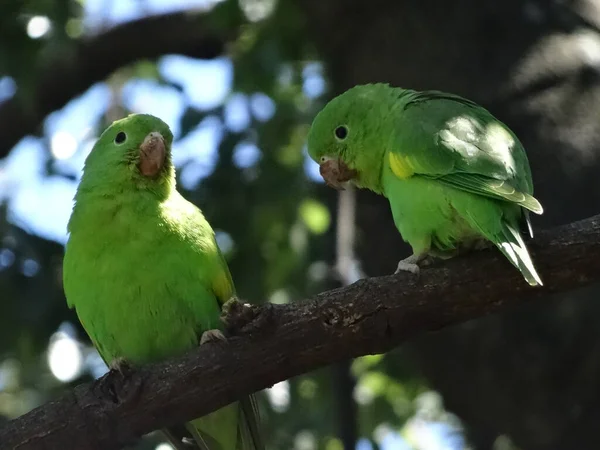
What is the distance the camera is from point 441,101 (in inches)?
126

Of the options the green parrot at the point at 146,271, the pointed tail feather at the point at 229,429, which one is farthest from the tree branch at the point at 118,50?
the pointed tail feather at the point at 229,429

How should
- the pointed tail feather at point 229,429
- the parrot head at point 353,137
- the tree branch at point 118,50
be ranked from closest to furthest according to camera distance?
1. the pointed tail feather at point 229,429
2. the parrot head at point 353,137
3. the tree branch at point 118,50

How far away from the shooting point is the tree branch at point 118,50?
5.40 metres

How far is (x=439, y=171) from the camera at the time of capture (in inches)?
112

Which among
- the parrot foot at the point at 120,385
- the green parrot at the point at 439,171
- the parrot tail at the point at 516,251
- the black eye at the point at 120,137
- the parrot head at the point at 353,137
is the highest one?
the black eye at the point at 120,137

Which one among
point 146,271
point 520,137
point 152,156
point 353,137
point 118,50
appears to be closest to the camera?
point 146,271

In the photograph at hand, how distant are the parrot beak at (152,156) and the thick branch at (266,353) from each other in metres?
1.02

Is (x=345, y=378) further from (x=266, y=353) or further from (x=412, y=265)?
(x=266, y=353)

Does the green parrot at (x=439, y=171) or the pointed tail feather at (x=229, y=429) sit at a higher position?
the green parrot at (x=439, y=171)

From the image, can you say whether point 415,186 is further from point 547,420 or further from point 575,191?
point 547,420

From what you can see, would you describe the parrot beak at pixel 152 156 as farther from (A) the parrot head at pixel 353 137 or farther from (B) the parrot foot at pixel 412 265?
(B) the parrot foot at pixel 412 265

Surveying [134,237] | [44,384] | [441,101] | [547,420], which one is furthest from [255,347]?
[44,384]

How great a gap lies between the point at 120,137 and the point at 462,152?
1.41 meters

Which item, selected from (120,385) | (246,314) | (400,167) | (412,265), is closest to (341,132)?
(400,167)
